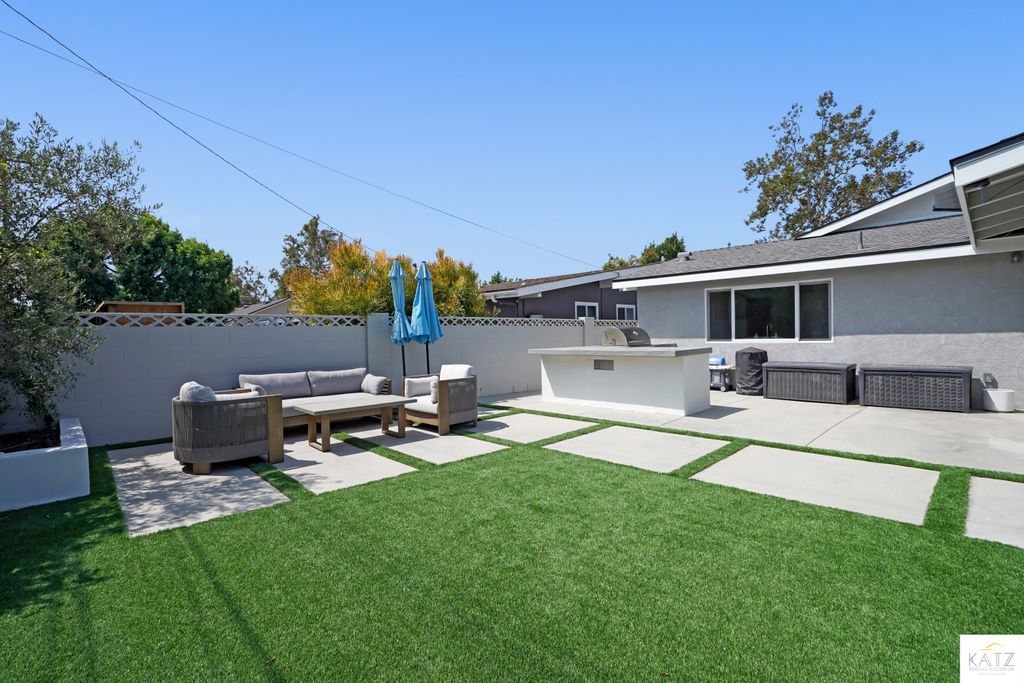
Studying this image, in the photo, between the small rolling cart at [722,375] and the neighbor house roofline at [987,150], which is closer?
the neighbor house roofline at [987,150]

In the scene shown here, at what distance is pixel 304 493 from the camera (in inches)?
185

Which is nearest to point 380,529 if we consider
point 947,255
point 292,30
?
point 947,255

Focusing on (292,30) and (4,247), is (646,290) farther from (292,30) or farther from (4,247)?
(4,247)

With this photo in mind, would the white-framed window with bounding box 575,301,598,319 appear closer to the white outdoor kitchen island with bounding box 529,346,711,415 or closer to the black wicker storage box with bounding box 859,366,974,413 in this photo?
the white outdoor kitchen island with bounding box 529,346,711,415

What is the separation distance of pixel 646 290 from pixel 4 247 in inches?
478

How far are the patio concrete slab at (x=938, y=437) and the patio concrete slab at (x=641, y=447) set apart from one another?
5.04 feet

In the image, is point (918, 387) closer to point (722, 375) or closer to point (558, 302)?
point (722, 375)

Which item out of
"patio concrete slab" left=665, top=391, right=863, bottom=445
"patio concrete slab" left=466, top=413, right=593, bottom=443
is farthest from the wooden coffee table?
"patio concrete slab" left=665, top=391, right=863, bottom=445

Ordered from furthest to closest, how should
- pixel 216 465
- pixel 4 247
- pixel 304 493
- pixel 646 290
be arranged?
pixel 646 290, pixel 216 465, pixel 4 247, pixel 304 493

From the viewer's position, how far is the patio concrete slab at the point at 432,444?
608 cm

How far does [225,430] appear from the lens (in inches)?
220

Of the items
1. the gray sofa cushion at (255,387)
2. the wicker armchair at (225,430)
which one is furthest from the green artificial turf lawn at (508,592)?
the gray sofa cushion at (255,387)

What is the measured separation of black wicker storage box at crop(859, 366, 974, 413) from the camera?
8.25 m

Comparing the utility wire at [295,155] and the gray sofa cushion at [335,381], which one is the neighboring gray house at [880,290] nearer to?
the gray sofa cushion at [335,381]
